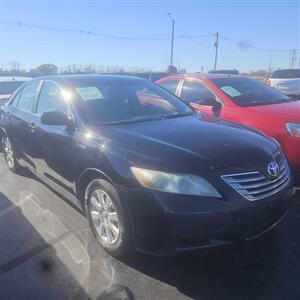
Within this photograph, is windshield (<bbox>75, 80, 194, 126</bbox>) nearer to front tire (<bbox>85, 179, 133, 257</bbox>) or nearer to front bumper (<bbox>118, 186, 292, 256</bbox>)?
front tire (<bbox>85, 179, 133, 257</bbox>)

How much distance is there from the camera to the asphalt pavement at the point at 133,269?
280cm

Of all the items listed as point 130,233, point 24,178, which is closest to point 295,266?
point 130,233

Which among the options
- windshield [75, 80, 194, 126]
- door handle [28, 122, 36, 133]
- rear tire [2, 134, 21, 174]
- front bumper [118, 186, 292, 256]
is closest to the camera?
front bumper [118, 186, 292, 256]

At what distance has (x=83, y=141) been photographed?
3.49 metres

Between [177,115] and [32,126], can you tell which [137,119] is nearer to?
[177,115]

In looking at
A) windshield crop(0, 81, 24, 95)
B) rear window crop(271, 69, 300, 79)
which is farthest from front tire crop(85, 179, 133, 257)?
rear window crop(271, 69, 300, 79)

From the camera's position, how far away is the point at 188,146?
3.12 meters

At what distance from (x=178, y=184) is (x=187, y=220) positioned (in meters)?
0.27

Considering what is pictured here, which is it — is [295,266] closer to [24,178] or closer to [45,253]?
[45,253]

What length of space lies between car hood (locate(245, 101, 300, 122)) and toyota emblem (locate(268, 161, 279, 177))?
1.85 metres

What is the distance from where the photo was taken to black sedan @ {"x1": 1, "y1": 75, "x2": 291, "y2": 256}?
9.07 ft

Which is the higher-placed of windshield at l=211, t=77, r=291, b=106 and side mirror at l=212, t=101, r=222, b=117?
windshield at l=211, t=77, r=291, b=106

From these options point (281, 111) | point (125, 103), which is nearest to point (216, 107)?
point (281, 111)

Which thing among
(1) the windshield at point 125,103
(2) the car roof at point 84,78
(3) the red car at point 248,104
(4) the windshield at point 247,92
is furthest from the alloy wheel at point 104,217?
Answer: (4) the windshield at point 247,92
